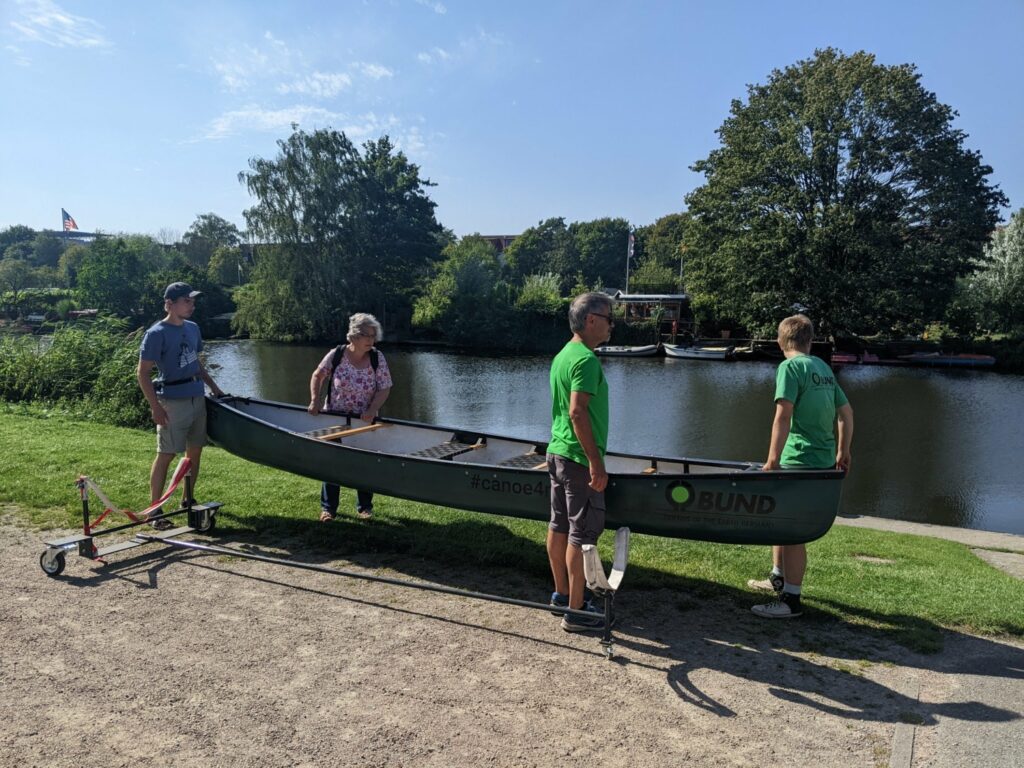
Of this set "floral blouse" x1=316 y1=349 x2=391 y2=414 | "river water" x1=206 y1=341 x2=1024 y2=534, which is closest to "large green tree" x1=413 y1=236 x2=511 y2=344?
"river water" x1=206 y1=341 x2=1024 y2=534

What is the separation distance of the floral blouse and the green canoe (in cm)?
25

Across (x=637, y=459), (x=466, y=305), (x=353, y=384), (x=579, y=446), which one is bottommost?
(x=637, y=459)

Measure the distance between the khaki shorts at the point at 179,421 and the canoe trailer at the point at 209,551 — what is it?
0.61 feet

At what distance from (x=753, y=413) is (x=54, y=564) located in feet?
66.1

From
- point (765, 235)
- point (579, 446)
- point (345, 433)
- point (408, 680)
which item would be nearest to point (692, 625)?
point (579, 446)

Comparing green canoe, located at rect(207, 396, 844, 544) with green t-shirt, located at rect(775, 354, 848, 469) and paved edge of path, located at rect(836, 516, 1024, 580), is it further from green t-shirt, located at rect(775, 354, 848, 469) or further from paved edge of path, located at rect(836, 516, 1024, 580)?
paved edge of path, located at rect(836, 516, 1024, 580)

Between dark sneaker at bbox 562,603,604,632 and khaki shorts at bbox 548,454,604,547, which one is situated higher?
khaki shorts at bbox 548,454,604,547

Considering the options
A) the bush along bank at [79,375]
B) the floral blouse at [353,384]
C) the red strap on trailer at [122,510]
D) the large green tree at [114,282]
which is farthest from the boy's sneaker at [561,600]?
the large green tree at [114,282]

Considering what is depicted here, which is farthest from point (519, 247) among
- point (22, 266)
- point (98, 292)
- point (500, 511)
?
point (500, 511)

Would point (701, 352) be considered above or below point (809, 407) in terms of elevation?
below

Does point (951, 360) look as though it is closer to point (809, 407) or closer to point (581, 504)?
point (809, 407)

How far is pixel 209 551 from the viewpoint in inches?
194

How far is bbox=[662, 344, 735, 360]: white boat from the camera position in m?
39.8

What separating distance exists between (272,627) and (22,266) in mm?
98828
